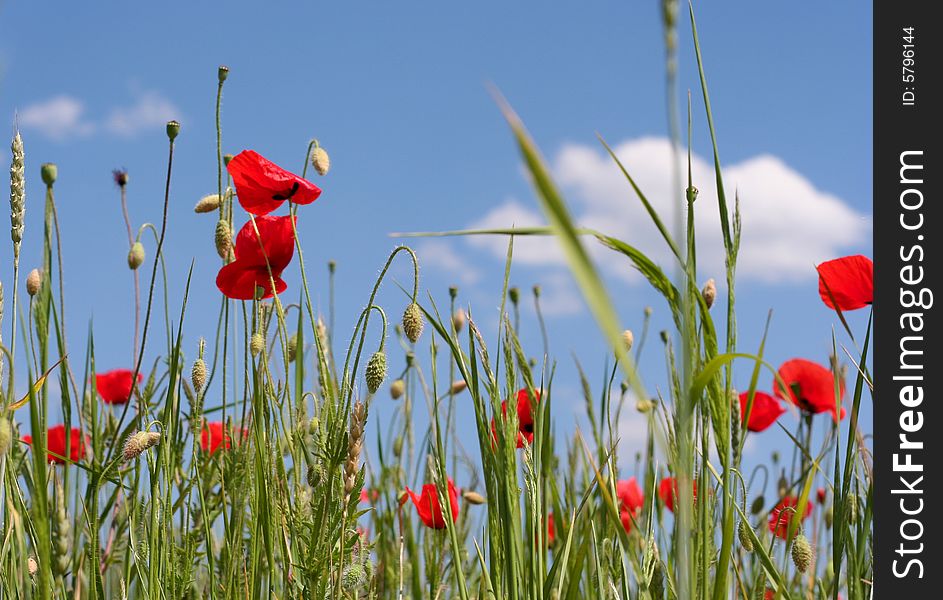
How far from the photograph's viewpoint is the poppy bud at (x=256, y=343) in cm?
147

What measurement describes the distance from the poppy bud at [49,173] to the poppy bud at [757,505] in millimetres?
2005

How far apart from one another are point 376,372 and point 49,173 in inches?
38.1

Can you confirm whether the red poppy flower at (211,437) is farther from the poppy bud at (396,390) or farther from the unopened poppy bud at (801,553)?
the unopened poppy bud at (801,553)

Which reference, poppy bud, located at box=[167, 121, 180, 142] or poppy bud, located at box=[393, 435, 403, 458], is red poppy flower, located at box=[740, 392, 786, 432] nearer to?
poppy bud, located at box=[393, 435, 403, 458]

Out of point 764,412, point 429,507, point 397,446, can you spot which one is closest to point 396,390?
point 397,446

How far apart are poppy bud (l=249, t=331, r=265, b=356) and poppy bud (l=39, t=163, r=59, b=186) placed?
0.64 m

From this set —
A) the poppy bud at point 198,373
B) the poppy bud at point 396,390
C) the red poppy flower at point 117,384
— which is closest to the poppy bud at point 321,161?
the poppy bud at point 198,373

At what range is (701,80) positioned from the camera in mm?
1068

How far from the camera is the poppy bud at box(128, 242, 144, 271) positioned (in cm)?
210

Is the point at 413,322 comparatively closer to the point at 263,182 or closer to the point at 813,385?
the point at 263,182
